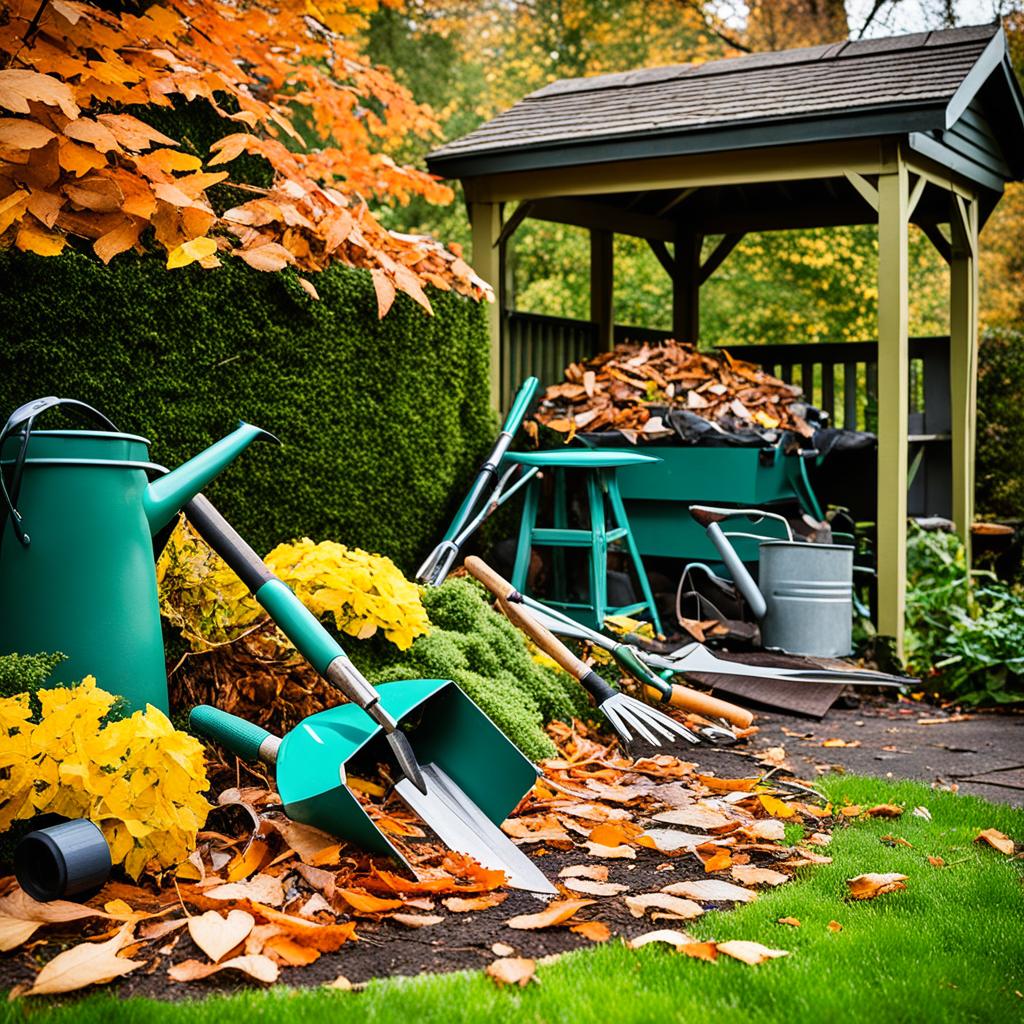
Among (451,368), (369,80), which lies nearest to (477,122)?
(369,80)

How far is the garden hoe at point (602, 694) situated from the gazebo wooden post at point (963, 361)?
4263 millimetres

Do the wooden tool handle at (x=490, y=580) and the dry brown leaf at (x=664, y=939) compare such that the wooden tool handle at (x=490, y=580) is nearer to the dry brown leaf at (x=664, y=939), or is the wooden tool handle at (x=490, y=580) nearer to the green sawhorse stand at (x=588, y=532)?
the green sawhorse stand at (x=588, y=532)

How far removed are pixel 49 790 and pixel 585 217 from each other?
6751 millimetres

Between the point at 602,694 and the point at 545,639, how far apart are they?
0.39 m

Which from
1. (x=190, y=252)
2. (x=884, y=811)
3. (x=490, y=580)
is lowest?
(x=884, y=811)

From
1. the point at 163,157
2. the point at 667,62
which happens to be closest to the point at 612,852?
the point at 163,157

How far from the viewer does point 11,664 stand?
2584mm

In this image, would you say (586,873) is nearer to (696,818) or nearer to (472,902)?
(472,902)

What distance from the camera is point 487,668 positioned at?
13.5 feet

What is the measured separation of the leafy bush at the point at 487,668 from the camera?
3754mm

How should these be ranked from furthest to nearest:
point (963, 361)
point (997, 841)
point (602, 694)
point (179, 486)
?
1. point (963, 361)
2. point (602, 694)
3. point (997, 841)
4. point (179, 486)

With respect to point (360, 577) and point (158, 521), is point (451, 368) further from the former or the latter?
point (158, 521)

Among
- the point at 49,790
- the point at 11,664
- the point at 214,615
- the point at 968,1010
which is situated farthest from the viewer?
the point at 214,615

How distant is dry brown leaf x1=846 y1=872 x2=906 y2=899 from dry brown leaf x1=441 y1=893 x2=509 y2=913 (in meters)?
0.82
